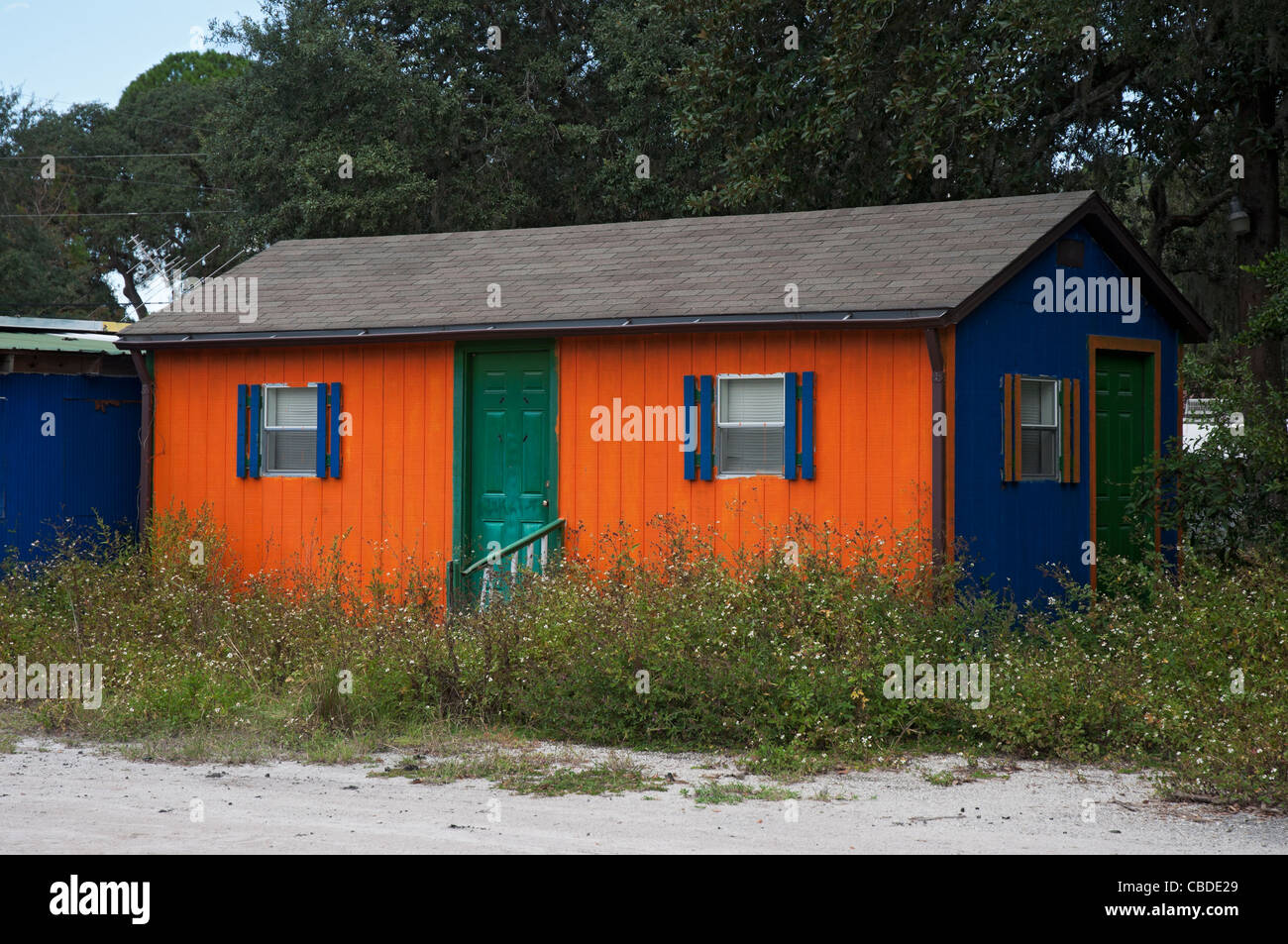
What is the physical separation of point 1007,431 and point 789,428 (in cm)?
181

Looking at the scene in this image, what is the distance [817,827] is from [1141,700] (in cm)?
282

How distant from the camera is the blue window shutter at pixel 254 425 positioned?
48.4 feet

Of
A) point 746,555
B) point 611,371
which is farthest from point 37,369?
point 746,555

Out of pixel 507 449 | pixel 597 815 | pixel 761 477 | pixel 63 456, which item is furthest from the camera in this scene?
pixel 63 456

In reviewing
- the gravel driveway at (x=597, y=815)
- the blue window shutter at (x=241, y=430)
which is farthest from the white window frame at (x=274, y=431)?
the gravel driveway at (x=597, y=815)

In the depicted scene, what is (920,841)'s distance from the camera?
676 centimetres

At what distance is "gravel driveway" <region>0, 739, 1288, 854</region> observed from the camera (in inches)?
263

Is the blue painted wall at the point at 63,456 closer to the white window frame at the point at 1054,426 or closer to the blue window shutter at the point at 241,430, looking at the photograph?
the blue window shutter at the point at 241,430

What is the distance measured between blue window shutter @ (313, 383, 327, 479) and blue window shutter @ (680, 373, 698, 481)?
3.71m

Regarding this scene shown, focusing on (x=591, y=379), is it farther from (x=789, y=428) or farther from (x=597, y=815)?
(x=597, y=815)

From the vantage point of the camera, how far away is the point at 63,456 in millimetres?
15117

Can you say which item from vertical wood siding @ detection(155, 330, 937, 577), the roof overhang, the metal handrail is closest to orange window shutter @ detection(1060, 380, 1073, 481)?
the roof overhang

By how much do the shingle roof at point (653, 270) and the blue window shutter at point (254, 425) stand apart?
23.5 inches
